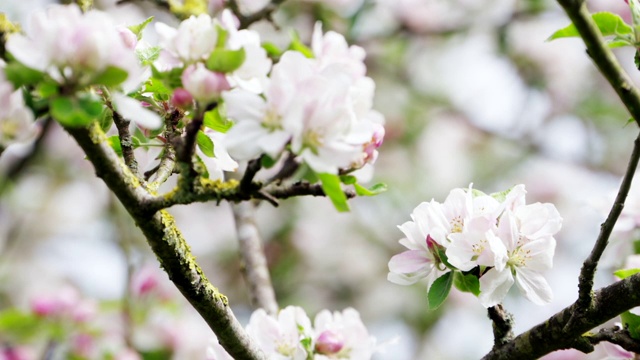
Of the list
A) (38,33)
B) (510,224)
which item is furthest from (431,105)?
(38,33)

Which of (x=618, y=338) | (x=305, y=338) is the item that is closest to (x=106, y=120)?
(x=305, y=338)

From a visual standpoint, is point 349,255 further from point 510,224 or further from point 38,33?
point 38,33

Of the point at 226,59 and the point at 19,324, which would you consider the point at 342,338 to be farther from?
the point at 19,324

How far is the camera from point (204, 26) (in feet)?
3.18

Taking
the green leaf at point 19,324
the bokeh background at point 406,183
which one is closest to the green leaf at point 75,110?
the green leaf at point 19,324

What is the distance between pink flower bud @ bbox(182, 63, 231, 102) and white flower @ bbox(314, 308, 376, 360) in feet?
1.70

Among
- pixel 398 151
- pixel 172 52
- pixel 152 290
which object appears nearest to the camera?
pixel 172 52

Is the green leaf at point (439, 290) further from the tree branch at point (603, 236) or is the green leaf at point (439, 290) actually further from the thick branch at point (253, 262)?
the thick branch at point (253, 262)

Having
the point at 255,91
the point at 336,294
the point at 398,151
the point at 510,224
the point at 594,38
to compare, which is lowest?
the point at 336,294

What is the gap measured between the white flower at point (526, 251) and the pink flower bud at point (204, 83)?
0.48 metres

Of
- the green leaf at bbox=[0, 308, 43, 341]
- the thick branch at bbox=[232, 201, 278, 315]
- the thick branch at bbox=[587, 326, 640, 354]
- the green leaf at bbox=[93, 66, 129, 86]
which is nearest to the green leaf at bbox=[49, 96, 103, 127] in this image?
the green leaf at bbox=[93, 66, 129, 86]

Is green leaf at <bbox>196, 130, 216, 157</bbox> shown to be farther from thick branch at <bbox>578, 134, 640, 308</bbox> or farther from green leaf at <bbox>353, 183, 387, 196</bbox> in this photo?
thick branch at <bbox>578, 134, 640, 308</bbox>

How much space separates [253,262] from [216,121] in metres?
1.14

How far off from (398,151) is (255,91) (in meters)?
4.29
